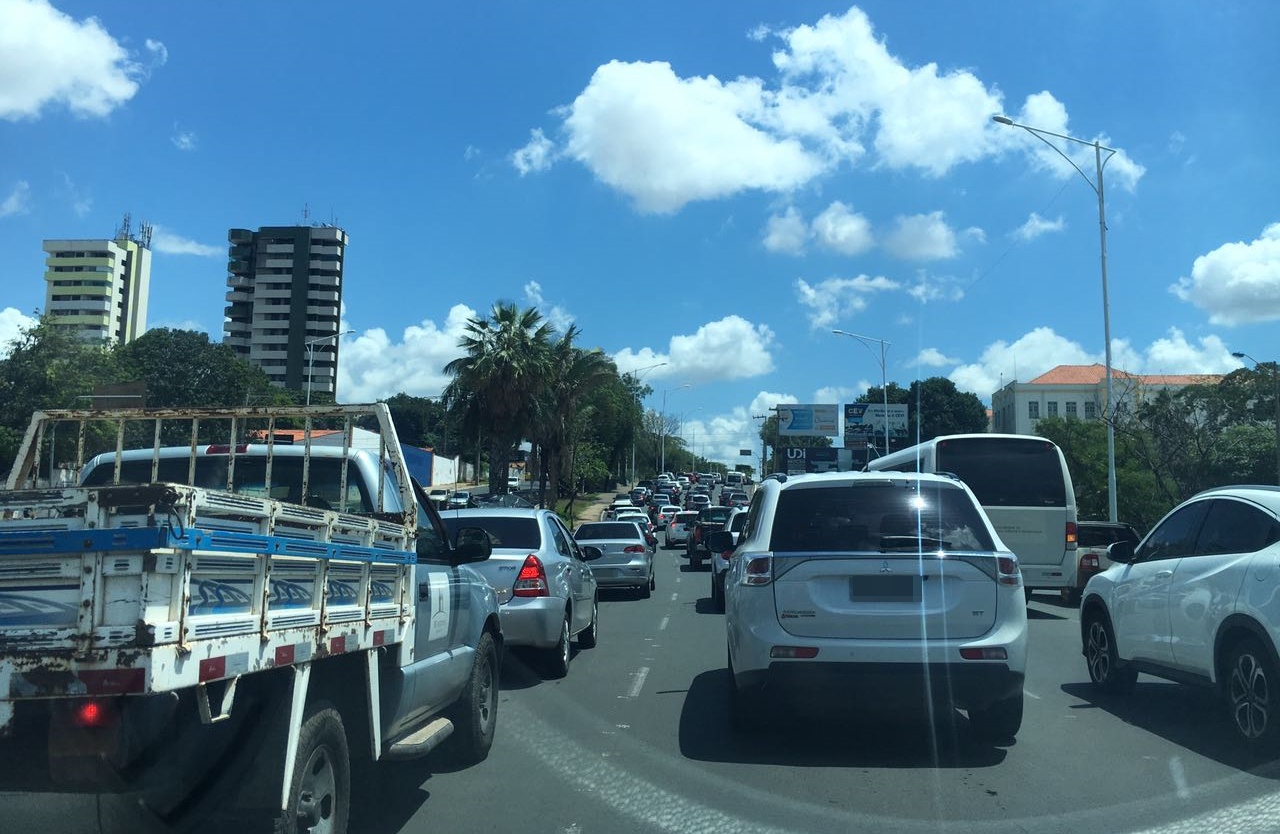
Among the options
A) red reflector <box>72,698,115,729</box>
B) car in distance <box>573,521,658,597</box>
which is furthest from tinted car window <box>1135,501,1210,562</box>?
car in distance <box>573,521,658,597</box>

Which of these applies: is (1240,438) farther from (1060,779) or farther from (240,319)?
(240,319)

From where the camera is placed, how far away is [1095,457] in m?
39.1

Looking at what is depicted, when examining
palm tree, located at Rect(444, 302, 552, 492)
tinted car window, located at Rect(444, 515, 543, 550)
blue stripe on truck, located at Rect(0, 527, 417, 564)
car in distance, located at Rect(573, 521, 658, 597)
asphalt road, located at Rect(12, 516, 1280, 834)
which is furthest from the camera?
palm tree, located at Rect(444, 302, 552, 492)

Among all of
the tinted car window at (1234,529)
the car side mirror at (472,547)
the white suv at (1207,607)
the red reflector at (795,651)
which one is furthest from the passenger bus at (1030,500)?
the car side mirror at (472,547)

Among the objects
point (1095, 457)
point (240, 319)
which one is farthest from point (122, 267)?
point (1095, 457)

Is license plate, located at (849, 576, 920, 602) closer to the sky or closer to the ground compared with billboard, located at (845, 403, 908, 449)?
closer to the ground

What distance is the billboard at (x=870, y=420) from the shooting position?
66812mm

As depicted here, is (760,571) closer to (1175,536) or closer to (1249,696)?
(1249,696)

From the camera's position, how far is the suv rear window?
7176 millimetres

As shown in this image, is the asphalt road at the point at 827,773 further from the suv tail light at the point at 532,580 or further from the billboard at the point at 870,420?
the billboard at the point at 870,420

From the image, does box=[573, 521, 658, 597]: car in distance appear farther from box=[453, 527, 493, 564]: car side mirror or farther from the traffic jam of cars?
box=[453, 527, 493, 564]: car side mirror

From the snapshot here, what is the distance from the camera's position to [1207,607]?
7.50 metres

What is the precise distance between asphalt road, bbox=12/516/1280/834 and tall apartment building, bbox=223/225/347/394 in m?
114

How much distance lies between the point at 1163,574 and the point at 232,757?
7.28 m
